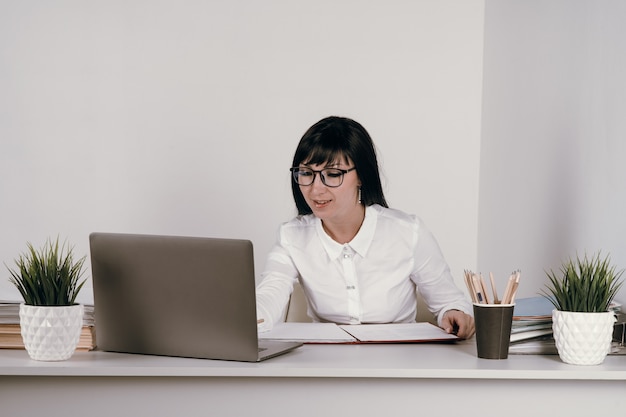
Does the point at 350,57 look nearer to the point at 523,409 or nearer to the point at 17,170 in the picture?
the point at 17,170

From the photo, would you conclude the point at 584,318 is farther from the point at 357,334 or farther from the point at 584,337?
the point at 357,334

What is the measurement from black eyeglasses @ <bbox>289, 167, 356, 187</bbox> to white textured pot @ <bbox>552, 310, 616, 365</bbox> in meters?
0.93

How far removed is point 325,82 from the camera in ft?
13.5

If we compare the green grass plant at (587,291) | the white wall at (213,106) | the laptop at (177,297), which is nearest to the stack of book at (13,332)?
the laptop at (177,297)

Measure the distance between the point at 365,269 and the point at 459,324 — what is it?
531 mm

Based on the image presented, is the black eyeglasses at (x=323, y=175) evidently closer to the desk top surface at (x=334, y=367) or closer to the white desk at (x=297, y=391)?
the desk top surface at (x=334, y=367)

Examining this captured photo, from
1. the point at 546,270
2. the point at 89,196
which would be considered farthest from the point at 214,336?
the point at 89,196

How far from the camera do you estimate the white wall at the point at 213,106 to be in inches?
159

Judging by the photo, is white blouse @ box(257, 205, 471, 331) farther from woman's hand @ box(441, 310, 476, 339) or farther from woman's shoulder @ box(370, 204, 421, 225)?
woman's hand @ box(441, 310, 476, 339)

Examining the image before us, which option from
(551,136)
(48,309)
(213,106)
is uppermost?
(213,106)

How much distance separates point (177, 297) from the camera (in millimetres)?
1716

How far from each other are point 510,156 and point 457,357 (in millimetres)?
1952

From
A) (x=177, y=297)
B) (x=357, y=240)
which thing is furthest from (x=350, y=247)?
(x=177, y=297)

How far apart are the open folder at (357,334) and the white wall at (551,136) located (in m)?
0.56
